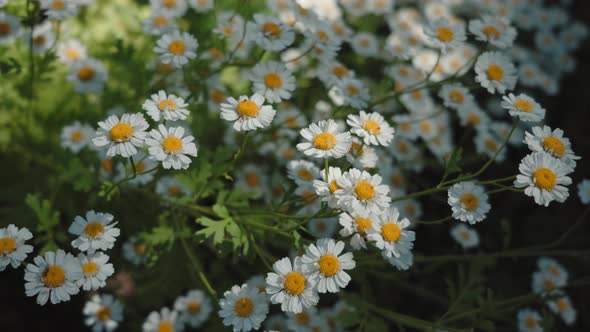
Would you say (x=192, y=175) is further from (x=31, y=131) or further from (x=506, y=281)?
(x=506, y=281)

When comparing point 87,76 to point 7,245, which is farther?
point 87,76

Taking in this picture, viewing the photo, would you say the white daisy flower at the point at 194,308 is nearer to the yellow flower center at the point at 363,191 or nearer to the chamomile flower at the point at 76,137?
the chamomile flower at the point at 76,137

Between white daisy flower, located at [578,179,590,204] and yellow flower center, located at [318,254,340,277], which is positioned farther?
white daisy flower, located at [578,179,590,204]

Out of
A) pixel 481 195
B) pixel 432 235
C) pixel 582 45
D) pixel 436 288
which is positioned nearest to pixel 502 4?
pixel 582 45

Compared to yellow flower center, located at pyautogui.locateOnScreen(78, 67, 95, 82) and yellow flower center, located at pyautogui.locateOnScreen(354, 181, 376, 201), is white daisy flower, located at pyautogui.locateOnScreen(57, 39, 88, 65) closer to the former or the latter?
yellow flower center, located at pyautogui.locateOnScreen(78, 67, 95, 82)

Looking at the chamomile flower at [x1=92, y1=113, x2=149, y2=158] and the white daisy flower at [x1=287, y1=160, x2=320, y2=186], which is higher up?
the chamomile flower at [x1=92, y1=113, x2=149, y2=158]

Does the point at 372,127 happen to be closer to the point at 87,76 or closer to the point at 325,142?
the point at 325,142

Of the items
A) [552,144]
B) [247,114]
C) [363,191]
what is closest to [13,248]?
[247,114]

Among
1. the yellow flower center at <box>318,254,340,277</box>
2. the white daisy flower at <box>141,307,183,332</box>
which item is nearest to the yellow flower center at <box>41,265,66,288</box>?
the white daisy flower at <box>141,307,183,332</box>
